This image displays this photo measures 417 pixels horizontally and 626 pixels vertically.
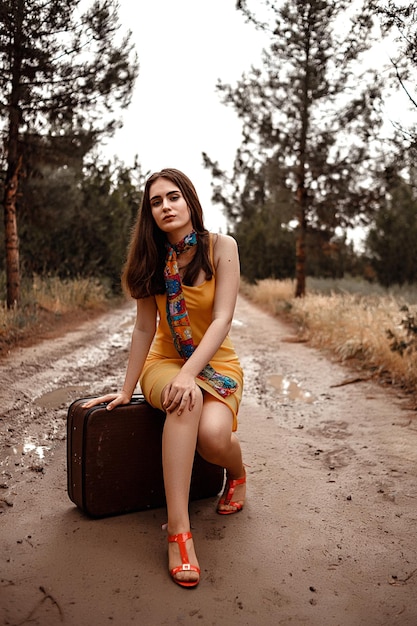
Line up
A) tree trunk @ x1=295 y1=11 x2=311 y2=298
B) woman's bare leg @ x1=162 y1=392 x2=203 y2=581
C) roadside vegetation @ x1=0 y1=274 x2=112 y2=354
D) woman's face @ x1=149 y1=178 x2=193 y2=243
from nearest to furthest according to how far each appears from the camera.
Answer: woman's bare leg @ x1=162 y1=392 x2=203 y2=581 < woman's face @ x1=149 y1=178 x2=193 y2=243 < roadside vegetation @ x1=0 y1=274 x2=112 y2=354 < tree trunk @ x1=295 y1=11 x2=311 y2=298

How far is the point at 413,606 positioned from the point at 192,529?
1008 millimetres

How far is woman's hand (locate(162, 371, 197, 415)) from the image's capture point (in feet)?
8.38

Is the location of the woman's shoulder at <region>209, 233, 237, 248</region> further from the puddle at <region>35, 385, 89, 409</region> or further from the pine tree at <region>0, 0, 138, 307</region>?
the pine tree at <region>0, 0, 138, 307</region>

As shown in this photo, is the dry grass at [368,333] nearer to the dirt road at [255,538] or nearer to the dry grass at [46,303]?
the dirt road at [255,538]

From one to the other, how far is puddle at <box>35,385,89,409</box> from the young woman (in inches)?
82.5

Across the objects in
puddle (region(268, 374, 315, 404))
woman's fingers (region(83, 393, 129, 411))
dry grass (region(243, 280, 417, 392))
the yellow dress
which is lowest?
puddle (region(268, 374, 315, 404))

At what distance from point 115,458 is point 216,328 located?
2.51 ft

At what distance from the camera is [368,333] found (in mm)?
7387

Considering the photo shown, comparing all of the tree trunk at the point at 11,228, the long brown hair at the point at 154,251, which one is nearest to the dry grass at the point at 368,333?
the long brown hair at the point at 154,251

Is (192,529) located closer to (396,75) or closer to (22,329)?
(396,75)

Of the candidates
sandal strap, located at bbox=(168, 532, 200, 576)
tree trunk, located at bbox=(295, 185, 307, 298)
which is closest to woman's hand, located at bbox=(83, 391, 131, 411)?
sandal strap, located at bbox=(168, 532, 200, 576)

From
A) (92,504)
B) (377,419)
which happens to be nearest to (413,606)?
(92,504)

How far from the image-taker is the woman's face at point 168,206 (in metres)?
2.92

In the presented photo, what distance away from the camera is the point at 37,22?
29.1 ft
